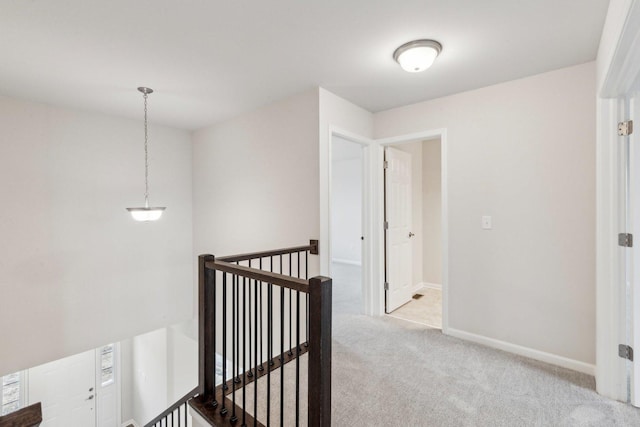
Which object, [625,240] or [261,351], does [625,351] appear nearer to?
[625,240]

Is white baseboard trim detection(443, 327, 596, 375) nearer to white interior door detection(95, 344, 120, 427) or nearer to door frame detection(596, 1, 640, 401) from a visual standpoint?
door frame detection(596, 1, 640, 401)

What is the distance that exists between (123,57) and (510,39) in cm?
282

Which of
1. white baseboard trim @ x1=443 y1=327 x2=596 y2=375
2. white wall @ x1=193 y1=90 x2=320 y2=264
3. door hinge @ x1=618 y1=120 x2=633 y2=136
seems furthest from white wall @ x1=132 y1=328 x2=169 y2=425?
door hinge @ x1=618 y1=120 x2=633 y2=136

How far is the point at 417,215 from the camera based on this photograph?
14.7ft

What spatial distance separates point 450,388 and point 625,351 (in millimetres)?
1100

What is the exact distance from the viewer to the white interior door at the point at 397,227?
3.50 meters

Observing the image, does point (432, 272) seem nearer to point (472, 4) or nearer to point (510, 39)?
point (510, 39)

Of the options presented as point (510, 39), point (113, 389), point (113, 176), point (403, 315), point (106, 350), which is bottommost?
point (113, 389)

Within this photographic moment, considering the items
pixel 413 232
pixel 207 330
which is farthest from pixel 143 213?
pixel 413 232

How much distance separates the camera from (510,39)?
196 centimetres

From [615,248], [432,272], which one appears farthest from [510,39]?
[432,272]

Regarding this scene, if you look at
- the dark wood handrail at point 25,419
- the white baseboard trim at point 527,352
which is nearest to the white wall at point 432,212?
the white baseboard trim at point 527,352

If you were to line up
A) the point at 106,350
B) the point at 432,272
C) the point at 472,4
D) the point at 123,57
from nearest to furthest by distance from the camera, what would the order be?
1. the point at 472,4
2. the point at 123,57
3. the point at 432,272
4. the point at 106,350

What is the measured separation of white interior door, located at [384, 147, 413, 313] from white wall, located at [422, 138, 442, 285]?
29.6 inches
